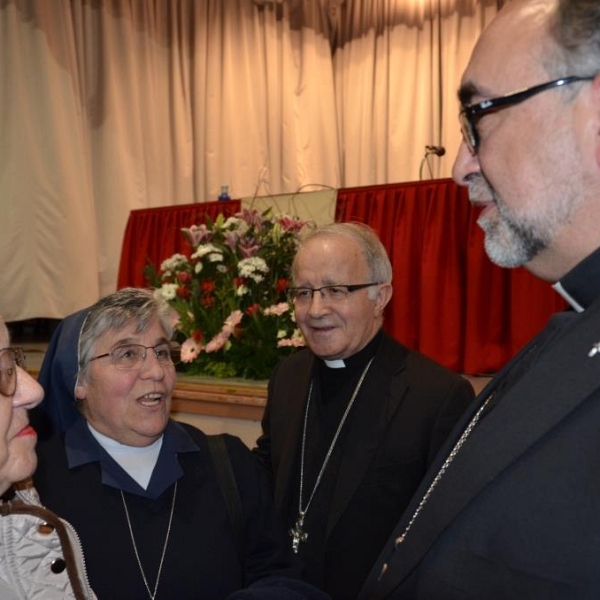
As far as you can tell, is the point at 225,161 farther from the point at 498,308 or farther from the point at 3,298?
the point at 498,308

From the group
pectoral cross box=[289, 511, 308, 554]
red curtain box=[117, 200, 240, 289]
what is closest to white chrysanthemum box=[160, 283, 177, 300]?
red curtain box=[117, 200, 240, 289]

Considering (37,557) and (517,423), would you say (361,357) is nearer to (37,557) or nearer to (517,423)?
(37,557)

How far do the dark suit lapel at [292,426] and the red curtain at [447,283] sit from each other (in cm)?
190

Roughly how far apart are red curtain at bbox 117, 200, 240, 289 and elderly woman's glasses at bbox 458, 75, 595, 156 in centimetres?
400

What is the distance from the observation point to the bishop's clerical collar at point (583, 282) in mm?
1068

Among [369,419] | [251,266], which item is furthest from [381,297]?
[251,266]

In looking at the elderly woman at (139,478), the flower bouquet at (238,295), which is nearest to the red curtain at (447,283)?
the flower bouquet at (238,295)

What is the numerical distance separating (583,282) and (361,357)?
1.50 meters

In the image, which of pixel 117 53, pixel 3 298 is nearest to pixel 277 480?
pixel 3 298

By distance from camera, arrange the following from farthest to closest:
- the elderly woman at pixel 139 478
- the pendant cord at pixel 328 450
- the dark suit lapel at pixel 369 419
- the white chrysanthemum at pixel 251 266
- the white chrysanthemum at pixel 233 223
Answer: the white chrysanthemum at pixel 233 223 < the white chrysanthemum at pixel 251 266 < the pendant cord at pixel 328 450 < the dark suit lapel at pixel 369 419 < the elderly woman at pixel 139 478

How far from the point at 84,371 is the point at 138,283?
11.5ft

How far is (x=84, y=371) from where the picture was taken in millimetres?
2094

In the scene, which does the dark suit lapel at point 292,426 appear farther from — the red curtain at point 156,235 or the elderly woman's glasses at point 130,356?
the red curtain at point 156,235

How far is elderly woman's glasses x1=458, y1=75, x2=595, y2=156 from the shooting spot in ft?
3.50
